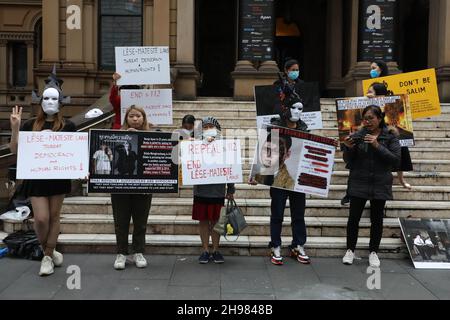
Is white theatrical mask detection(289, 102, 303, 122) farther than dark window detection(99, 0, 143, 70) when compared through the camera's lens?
No

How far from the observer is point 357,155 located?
19.0 ft

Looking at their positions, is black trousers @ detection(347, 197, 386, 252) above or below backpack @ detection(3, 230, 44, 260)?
above

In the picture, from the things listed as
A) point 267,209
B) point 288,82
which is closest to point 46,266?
point 267,209

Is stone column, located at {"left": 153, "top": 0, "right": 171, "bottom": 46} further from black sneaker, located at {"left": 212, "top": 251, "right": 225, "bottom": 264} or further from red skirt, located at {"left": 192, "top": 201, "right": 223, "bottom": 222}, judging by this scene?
black sneaker, located at {"left": 212, "top": 251, "right": 225, "bottom": 264}

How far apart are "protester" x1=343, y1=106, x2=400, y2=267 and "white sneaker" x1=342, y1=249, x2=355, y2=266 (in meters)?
0.24

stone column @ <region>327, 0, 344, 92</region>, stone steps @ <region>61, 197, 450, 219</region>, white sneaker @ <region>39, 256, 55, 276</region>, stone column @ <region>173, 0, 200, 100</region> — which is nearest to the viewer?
white sneaker @ <region>39, 256, 55, 276</region>

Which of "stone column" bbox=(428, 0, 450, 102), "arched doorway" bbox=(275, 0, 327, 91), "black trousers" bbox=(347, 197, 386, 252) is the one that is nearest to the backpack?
"black trousers" bbox=(347, 197, 386, 252)

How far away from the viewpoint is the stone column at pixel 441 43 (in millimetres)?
12414

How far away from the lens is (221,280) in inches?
207

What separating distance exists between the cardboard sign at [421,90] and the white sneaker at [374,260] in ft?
9.75

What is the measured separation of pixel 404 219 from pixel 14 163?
6.13m

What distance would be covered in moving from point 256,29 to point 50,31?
6041mm

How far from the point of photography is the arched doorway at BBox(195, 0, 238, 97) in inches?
688

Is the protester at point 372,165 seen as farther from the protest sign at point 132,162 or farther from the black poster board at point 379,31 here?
the black poster board at point 379,31
